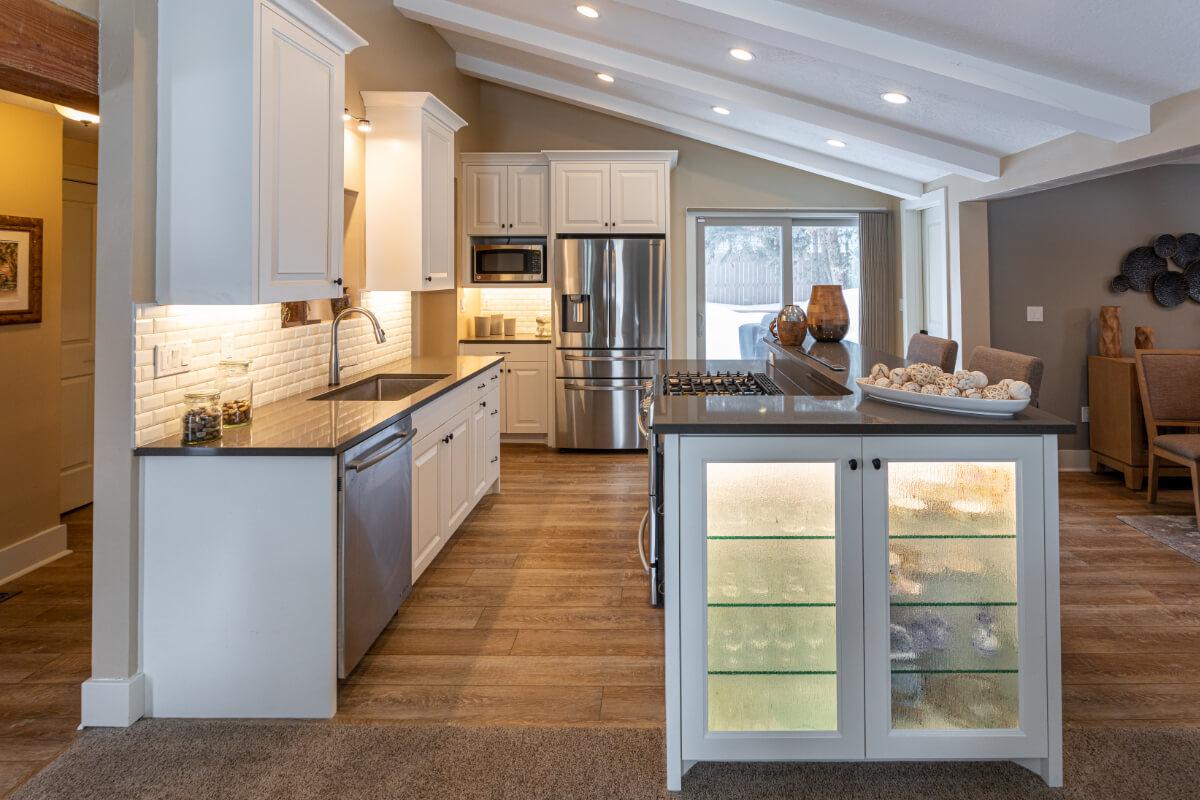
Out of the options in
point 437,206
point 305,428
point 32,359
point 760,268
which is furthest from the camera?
point 760,268

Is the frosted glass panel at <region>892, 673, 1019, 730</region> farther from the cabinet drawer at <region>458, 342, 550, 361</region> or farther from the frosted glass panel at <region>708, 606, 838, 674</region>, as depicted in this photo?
the cabinet drawer at <region>458, 342, 550, 361</region>

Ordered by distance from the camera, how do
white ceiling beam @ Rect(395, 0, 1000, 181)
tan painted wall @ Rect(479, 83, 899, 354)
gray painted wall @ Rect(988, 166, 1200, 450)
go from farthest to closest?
A: tan painted wall @ Rect(479, 83, 899, 354) → gray painted wall @ Rect(988, 166, 1200, 450) → white ceiling beam @ Rect(395, 0, 1000, 181)

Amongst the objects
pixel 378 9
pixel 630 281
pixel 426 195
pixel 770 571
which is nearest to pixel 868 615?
pixel 770 571

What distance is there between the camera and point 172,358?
261 cm

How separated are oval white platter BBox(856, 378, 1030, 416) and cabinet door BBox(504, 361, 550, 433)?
4696 mm

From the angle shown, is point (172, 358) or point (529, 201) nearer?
point (172, 358)

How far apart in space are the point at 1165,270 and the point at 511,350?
4.87m

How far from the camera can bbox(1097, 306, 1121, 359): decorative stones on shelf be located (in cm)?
552

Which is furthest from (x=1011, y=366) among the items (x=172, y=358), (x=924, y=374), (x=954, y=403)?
(x=172, y=358)

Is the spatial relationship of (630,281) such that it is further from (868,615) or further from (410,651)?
(868,615)

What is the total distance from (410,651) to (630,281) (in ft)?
13.8

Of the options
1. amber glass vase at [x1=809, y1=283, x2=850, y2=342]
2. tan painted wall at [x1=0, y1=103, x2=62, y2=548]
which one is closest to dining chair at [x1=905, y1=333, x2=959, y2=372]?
amber glass vase at [x1=809, y1=283, x2=850, y2=342]

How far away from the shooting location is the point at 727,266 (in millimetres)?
7430

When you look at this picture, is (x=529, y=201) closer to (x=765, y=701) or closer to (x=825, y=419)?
(x=825, y=419)
